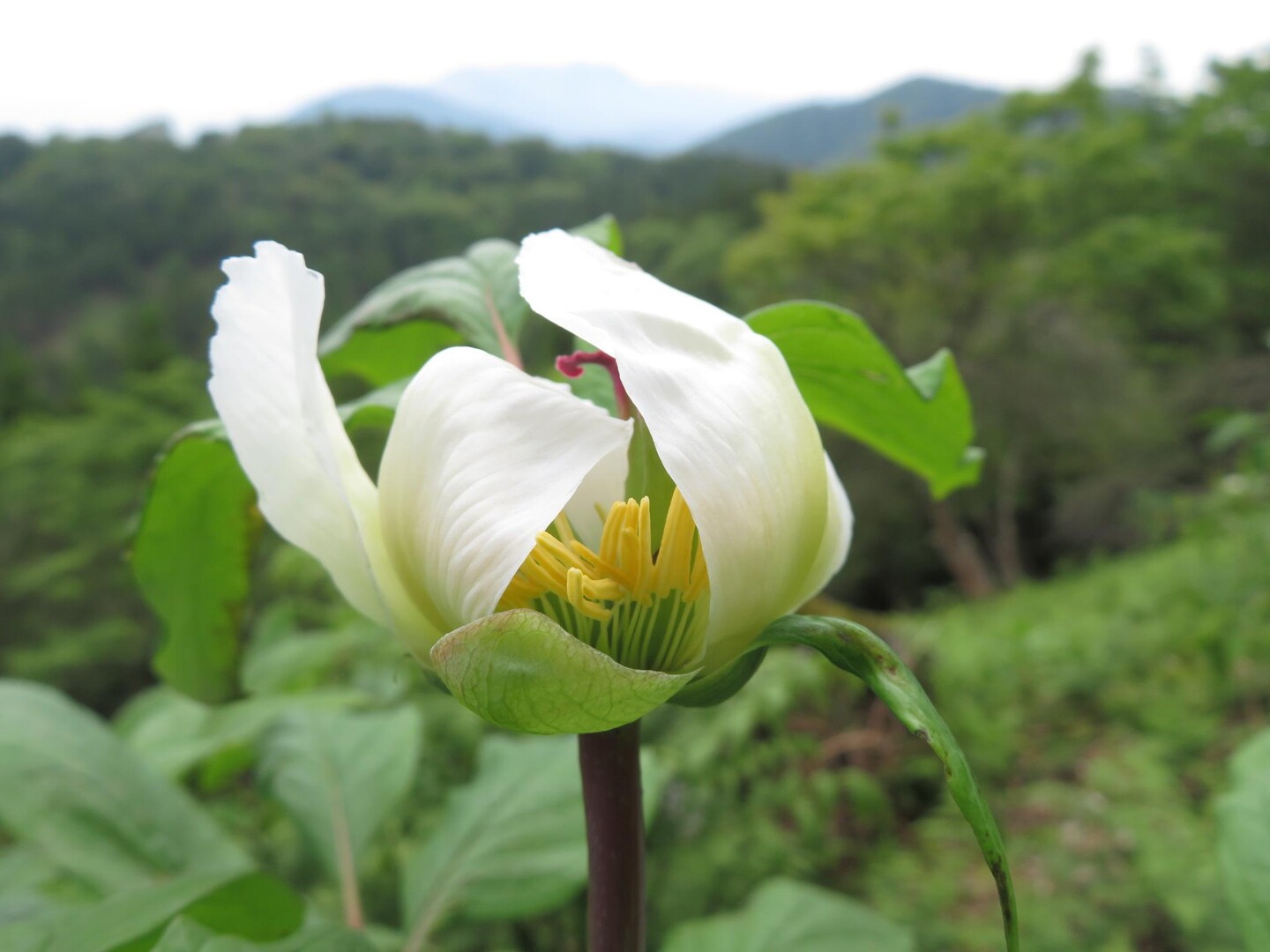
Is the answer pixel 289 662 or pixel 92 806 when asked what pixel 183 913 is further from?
pixel 289 662

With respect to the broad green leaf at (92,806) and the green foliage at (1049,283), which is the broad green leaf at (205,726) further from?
the green foliage at (1049,283)

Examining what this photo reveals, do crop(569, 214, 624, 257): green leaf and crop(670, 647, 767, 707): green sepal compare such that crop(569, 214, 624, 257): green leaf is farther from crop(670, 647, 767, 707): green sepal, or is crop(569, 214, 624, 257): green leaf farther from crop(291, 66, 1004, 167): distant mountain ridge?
crop(291, 66, 1004, 167): distant mountain ridge

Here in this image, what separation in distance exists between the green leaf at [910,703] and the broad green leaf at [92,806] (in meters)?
0.38

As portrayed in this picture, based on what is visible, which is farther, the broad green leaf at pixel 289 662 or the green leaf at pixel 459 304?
the broad green leaf at pixel 289 662

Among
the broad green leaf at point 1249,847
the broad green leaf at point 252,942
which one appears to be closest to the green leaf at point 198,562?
the broad green leaf at point 252,942

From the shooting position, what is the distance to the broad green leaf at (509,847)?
485mm

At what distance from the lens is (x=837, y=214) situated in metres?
12.0

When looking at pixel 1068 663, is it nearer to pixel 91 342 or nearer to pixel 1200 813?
pixel 1200 813

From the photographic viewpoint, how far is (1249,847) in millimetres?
391

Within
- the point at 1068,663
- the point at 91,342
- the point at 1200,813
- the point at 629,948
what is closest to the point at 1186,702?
the point at 1068,663

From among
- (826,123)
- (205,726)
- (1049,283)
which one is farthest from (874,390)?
(826,123)

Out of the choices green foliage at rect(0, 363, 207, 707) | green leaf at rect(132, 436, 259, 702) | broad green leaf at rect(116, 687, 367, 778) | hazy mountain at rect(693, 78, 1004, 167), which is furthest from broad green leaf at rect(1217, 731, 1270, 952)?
hazy mountain at rect(693, 78, 1004, 167)

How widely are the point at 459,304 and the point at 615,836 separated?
0.21 metres

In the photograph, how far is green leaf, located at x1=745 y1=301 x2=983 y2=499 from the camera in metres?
0.35
